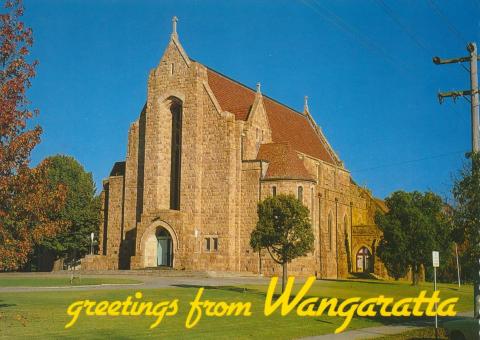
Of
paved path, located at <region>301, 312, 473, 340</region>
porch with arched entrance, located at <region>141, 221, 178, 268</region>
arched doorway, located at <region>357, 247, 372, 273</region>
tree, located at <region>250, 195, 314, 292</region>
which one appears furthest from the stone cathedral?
paved path, located at <region>301, 312, 473, 340</region>

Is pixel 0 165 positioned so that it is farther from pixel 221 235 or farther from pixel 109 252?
pixel 109 252

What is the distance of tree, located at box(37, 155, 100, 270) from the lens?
6372 centimetres

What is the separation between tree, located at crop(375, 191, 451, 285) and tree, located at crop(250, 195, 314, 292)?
689 inches

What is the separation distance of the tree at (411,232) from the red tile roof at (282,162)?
7.62m

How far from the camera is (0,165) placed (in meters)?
15.5

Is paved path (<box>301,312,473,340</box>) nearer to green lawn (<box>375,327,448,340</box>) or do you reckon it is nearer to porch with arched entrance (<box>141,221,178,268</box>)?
green lawn (<box>375,327,448,340</box>)

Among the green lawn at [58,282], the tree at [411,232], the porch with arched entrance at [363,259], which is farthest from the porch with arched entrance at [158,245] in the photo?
the porch with arched entrance at [363,259]

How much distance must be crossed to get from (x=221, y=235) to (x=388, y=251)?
1348 centimetres

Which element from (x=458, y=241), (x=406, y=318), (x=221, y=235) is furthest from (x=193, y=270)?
(x=458, y=241)

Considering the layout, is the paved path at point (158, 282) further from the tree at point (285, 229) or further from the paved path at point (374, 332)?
the paved path at point (374, 332)

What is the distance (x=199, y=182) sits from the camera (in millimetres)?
53344

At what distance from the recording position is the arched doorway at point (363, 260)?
223 ft

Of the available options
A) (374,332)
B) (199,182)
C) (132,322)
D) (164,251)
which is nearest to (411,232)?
(199,182)

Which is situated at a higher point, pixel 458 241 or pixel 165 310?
pixel 458 241
